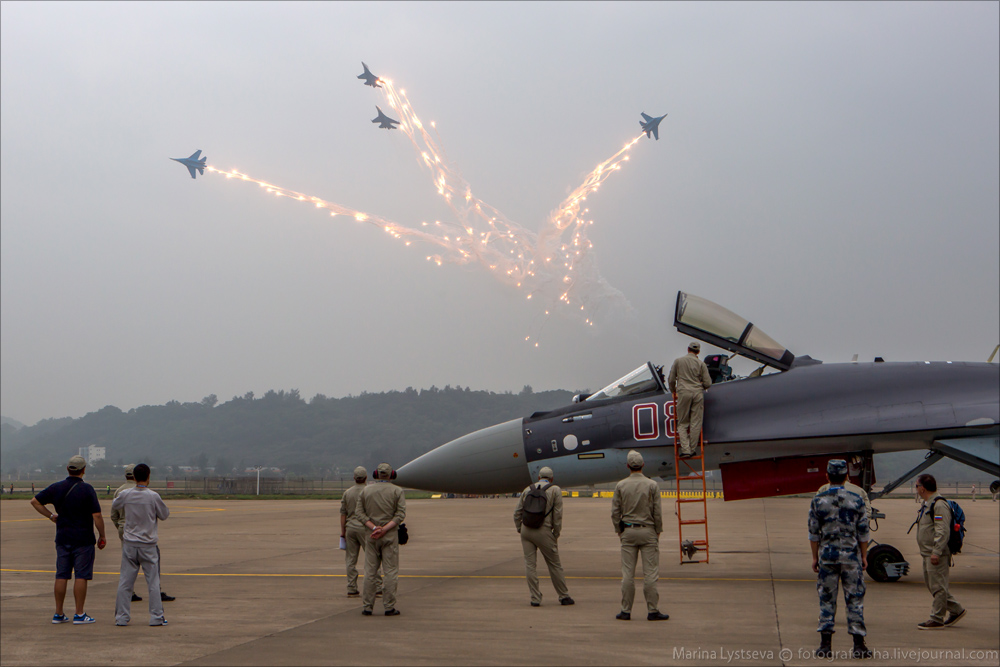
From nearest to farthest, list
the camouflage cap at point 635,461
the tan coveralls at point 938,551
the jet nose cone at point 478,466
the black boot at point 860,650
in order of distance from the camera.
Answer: the black boot at point 860,650 → the tan coveralls at point 938,551 → the camouflage cap at point 635,461 → the jet nose cone at point 478,466

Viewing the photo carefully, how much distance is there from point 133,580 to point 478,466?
16.9ft

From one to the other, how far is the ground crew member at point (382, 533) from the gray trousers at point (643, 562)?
2.36 meters

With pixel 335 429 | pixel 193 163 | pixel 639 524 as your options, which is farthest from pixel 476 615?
pixel 335 429

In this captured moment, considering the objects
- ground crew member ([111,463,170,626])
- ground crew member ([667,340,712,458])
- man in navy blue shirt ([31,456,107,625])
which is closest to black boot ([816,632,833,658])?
ground crew member ([667,340,712,458])

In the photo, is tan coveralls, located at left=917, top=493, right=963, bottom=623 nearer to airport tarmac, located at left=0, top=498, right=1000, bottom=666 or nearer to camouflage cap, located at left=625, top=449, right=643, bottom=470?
airport tarmac, located at left=0, top=498, right=1000, bottom=666

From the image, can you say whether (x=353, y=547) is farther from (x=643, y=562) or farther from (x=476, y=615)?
(x=643, y=562)

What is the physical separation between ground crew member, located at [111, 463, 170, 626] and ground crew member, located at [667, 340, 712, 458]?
645 centimetres

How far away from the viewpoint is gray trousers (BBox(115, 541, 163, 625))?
7.89 metres

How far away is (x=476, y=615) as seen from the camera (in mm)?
8250

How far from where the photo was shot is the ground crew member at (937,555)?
730 centimetres

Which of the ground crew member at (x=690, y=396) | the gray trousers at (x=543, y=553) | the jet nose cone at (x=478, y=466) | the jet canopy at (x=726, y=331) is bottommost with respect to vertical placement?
the gray trousers at (x=543, y=553)

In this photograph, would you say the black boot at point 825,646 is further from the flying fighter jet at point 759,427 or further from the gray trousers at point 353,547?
the gray trousers at point 353,547

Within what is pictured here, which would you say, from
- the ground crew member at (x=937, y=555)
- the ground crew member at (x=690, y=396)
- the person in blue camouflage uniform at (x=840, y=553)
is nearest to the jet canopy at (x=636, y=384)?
the ground crew member at (x=690, y=396)

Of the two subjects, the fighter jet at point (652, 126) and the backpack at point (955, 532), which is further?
the fighter jet at point (652, 126)
